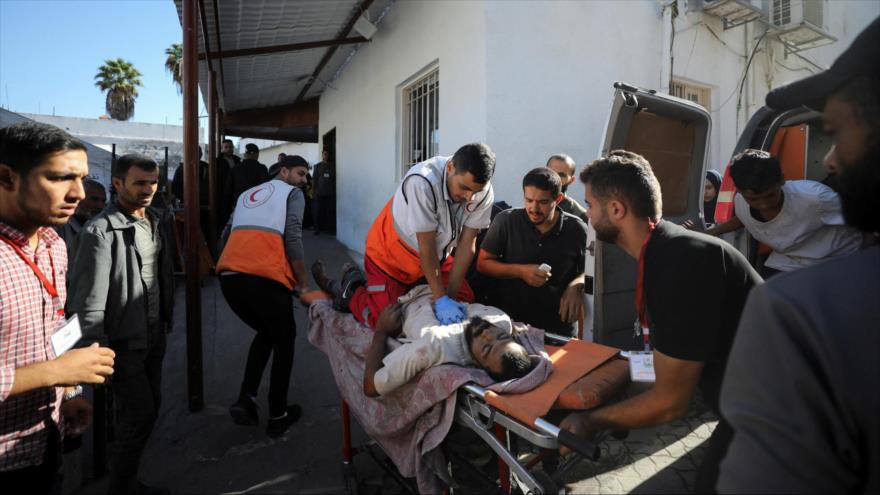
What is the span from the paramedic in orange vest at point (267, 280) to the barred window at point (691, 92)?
5.47 metres

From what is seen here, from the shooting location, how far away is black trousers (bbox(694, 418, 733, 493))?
148 cm

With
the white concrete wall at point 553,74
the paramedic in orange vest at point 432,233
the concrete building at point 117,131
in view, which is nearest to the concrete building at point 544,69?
the white concrete wall at point 553,74

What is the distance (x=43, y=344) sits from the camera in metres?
1.59

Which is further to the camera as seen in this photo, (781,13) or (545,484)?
(781,13)

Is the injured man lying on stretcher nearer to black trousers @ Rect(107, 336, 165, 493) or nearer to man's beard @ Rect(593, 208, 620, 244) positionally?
man's beard @ Rect(593, 208, 620, 244)

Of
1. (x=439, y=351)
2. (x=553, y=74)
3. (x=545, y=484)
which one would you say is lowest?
(x=545, y=484)

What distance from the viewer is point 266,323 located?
323 centimetres

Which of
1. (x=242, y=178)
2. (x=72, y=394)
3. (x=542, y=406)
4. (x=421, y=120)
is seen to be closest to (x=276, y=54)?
(x=242, y=178)

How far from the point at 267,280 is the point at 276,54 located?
6923mm

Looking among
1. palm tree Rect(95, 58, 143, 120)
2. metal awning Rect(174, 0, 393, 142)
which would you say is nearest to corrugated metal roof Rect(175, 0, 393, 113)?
metal awning Rect(174, 0, 393, 142)

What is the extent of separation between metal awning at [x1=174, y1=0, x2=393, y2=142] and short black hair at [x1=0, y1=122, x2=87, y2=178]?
4.95 m

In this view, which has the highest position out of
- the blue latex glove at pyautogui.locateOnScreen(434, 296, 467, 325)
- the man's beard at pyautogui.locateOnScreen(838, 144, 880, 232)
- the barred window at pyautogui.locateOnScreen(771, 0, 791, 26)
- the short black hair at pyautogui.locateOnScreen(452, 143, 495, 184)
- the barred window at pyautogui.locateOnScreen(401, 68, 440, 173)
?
the barred window at pyautogui.locateOnScreen(771, 0, 791, 26)

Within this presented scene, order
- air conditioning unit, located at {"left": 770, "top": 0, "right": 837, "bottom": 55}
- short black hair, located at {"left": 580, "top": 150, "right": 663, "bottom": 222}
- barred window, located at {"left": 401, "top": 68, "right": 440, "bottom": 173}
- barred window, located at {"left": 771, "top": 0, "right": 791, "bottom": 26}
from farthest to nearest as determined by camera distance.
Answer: barred window, located at {"left": 771, "top": 0, "right": 791, "bottom": 26}
air conditioning unit, located at {"left": 770, "top": 0, "right": 837, "bottom": 55}
barred window, located at {"left": 401, "top": 68, "right": 440, "bottom": 173}
short black hair, located at {"left": 580, "top": 150, "right": 663, "bottom": 222}

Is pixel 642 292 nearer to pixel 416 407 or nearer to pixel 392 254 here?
pixel 416 407
